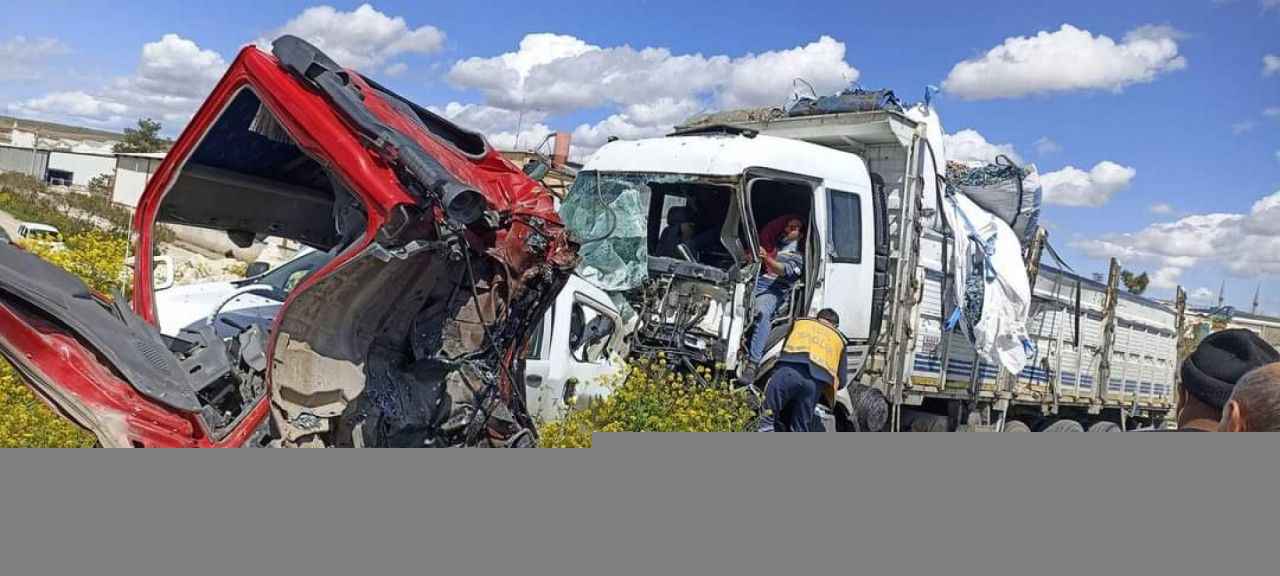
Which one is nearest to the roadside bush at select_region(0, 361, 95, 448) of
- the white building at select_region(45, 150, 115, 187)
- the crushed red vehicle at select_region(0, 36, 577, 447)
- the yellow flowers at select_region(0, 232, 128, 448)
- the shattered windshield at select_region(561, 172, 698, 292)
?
the yellow flowers at select_region(0, 232, 128, 448)

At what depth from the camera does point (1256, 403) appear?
2.71 meters

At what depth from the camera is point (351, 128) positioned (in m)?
4.10

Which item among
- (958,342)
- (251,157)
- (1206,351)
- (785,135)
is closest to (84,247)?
(251,157)

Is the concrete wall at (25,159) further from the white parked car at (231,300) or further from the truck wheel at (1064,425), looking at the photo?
the truck wheel at (1064,425)

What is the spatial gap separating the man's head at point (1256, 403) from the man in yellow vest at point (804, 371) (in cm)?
438

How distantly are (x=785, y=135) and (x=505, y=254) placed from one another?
527 centimetres

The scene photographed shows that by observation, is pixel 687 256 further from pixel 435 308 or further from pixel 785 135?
pixel 435 308

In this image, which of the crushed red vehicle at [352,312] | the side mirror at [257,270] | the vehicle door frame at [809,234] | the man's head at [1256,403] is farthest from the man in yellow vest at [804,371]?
the man's head at [1256,403]

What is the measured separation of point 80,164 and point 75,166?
148 millimetres

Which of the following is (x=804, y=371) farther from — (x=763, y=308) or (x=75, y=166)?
(x=75, y=166)

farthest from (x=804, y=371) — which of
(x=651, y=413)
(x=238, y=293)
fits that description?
(x=238, y=293)

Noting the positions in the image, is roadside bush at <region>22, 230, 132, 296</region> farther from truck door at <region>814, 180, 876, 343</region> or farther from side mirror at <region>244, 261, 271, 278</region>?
truck door at <region>814, 180, 876, 343</region>

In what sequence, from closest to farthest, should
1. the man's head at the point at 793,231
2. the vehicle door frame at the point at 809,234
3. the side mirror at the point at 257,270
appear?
the side mirror at the point at 257,270
the vehicle door frame at the point at 809,234
the man's head at the point at 793,231

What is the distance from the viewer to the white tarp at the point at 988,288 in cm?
919
